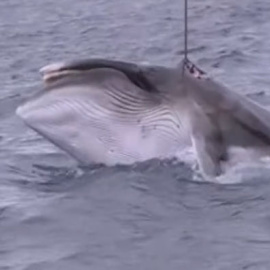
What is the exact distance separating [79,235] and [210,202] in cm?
114

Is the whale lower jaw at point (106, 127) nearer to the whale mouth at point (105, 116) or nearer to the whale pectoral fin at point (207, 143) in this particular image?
the whale mouth at point (105, 116)

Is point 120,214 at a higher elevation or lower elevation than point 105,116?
lower

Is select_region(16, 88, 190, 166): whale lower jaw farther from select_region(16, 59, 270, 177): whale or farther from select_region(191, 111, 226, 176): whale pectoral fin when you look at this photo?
select_region(191, 111, 226, 176): whale pectoral fin

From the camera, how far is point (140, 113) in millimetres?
9680

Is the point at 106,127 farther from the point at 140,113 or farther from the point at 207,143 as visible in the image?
the point at 207,143

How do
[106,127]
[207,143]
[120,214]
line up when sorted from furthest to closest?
[106,127] < [207,143] < [120,214]

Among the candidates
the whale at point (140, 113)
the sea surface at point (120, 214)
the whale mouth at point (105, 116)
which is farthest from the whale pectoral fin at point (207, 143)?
the sea surface at point (120, 214)

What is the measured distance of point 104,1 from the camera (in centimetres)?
2152

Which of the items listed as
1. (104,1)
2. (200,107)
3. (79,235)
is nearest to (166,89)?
(200,107)

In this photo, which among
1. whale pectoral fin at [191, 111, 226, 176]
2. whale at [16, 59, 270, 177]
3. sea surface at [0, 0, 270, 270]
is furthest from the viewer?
whale at [16, 59, 270, 177]

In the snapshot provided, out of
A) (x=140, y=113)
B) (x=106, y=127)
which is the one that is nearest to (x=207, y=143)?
(x=140, y=113)

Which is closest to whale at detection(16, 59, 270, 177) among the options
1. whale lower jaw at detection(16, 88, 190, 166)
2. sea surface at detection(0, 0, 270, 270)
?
whale lower jaw at detection(16, 88, 190, 166)

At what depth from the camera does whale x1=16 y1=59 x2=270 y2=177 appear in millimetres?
9531

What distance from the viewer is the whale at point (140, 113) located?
9531 millimetres
